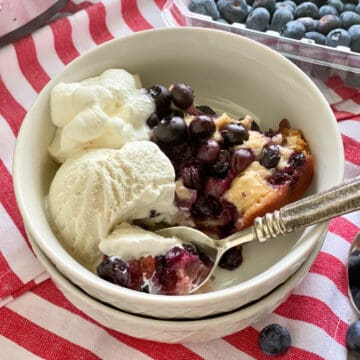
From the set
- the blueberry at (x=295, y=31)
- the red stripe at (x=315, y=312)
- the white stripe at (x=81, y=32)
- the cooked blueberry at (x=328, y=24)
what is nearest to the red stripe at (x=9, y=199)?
the white stripe at (x=81, y=32)

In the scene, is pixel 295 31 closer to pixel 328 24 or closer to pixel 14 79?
pixel 328 24

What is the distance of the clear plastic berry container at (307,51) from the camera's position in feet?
5.13

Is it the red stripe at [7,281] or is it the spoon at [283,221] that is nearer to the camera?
the spoon at [283,221]

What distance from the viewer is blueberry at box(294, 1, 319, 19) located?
1694 mm

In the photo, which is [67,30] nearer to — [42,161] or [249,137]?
[42,161]

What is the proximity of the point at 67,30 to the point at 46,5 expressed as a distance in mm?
88

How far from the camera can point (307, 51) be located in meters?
1.58

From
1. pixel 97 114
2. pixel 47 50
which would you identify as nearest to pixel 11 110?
pixel 47 50

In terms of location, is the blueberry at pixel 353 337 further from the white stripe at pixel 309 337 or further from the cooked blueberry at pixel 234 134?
the cooked blueberry at pixel 234 134

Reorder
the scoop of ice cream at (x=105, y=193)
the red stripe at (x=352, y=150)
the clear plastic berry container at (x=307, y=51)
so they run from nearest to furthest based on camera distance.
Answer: the scoop of ice cream at (x=105, y=193) → the red stripe at (x=352, y=150) → the clear plastic berry container at (x=307, y=51)

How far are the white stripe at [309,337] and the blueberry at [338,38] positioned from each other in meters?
0.77

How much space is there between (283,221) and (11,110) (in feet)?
2.73

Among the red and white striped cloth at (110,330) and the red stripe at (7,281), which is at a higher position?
the red stripe at (7,281)

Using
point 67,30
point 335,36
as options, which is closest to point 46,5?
point 67,30
